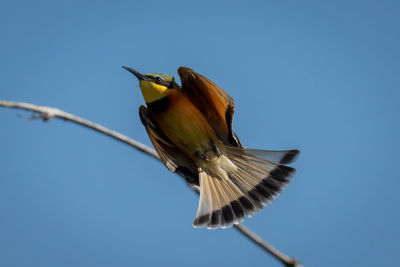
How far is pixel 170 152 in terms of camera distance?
15.1 feet

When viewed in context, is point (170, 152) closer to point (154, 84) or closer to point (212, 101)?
point (212, 101)

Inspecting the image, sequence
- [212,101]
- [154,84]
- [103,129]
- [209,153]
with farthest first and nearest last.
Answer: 1. [154,84]
2. [209,153]
3. [212,101]
4. [103,129]

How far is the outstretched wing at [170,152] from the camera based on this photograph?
455 cm

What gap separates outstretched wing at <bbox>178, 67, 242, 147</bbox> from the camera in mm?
4241

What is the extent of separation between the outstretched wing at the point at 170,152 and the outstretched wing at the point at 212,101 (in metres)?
0.47

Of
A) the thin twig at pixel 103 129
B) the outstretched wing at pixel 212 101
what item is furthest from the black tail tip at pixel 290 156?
the thin twig at pixel 103 129

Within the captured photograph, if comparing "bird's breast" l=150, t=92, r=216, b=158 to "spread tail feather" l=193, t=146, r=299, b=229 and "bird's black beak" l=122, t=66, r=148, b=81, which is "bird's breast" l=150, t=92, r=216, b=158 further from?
"bird's black beak" l=122, t=66, r=148, b=81

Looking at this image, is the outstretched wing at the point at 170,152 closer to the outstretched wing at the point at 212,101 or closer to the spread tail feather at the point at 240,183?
the spread tail feather at the point at 240,183

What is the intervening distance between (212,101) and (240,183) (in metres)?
1.01

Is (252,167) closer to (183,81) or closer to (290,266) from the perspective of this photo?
(183,81)

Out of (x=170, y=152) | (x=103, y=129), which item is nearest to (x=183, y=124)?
(x=170, y=152)

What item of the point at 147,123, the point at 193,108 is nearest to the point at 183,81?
the point at 193,108

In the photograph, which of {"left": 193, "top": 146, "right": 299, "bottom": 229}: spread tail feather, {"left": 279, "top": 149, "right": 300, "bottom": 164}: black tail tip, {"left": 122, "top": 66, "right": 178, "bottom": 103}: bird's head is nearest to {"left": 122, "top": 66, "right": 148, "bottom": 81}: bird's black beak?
{"left": 122, "top": 66, "right": 178, "bottom": 103}: bird's head

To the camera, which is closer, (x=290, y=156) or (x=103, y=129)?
(x=103, y=129)
